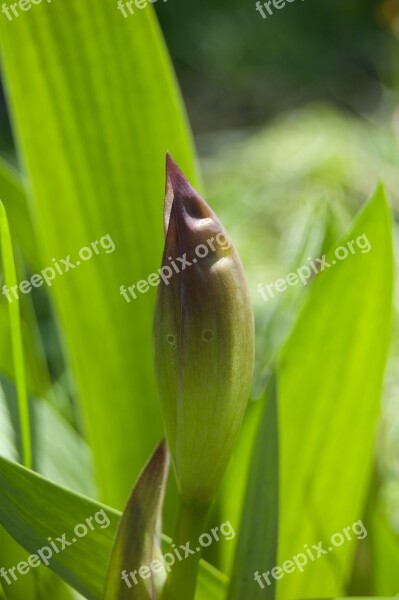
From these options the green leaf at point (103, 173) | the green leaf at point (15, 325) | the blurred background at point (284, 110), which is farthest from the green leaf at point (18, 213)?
the blurred background at point (284, 110)

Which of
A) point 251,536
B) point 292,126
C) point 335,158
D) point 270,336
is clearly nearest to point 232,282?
point 251,536

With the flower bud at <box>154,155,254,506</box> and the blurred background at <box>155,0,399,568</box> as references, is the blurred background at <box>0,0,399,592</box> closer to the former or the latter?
the blurred background at <box>155,0,399,568</box>

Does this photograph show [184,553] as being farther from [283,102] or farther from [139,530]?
[283,102]

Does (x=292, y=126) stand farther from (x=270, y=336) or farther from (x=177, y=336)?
(x=177, y=336)

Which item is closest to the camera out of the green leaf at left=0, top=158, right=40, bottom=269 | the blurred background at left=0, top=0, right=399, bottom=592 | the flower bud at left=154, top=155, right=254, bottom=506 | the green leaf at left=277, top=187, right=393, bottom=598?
the flower bud at left=154, top=155, right=254, bottom=506

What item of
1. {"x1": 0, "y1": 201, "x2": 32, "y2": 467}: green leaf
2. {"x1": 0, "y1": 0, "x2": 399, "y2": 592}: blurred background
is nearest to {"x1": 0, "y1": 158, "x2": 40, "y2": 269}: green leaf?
{"x1": 0, "y1": 201, "x2": 32, "y2": 467}: green leaf

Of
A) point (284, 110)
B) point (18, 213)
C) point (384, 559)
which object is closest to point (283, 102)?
point (284, 110)
